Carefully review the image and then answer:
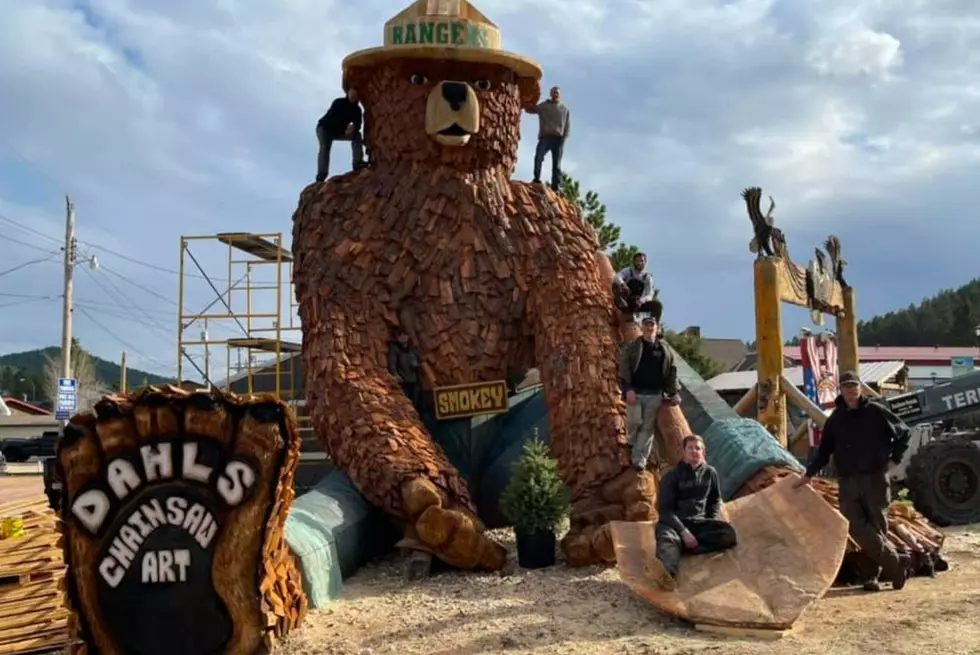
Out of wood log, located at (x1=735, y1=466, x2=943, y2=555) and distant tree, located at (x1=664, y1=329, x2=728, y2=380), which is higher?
distant tree, located at (x1=664, y1=329, x2=728, y2=380)

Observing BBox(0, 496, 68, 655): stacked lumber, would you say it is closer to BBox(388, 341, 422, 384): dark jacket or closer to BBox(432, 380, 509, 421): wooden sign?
BBox(388, 341, 422, 384): dark jacket

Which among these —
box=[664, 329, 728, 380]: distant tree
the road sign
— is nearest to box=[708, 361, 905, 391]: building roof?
box=[664, 329, 728, 380]: distant tree

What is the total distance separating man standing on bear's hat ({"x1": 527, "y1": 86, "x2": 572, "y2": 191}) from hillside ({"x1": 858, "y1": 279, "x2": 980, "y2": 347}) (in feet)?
133

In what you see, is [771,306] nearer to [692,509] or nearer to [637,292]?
[637,292]

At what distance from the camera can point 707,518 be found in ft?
14.8

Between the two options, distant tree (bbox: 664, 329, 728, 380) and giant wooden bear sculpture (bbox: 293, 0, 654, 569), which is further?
distant tree (bbox: 664, 329, 728, 380)

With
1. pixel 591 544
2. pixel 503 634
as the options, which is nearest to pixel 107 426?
pixel 503 634

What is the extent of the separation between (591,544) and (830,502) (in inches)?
50.7

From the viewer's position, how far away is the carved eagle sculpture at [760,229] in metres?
8.56

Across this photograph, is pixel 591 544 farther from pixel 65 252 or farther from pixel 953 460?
pixel 65 252

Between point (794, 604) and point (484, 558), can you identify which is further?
point (484, 558)

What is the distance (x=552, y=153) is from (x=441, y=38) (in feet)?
3.79

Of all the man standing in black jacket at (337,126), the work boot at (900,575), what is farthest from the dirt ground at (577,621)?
the man standing in black jacket at (337,126)

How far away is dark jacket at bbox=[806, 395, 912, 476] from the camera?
190 inches
